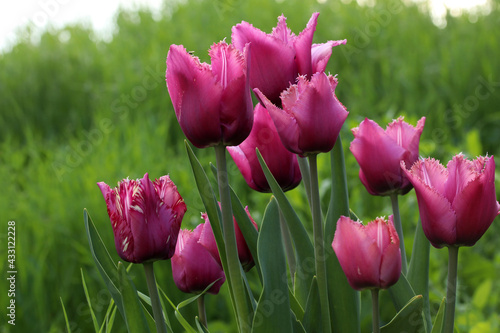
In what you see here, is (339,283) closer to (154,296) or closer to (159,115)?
(154,296)

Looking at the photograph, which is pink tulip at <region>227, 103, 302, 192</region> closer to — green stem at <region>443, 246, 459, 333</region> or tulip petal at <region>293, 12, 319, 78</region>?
tulip petal at <region>293, 12, 319, 78</region>

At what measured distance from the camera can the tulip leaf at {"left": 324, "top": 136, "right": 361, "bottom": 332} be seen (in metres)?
0.75

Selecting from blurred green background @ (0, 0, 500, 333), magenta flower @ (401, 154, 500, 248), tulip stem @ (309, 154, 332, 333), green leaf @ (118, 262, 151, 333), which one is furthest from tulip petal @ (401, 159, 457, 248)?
blurred green background @ (0, 0, 500, 333)

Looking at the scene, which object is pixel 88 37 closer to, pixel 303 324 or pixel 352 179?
pixel 352 179

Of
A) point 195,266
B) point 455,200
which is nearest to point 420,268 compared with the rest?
point 455,200

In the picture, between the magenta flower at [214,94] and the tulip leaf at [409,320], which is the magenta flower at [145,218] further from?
the tulip leaf at [409,320]

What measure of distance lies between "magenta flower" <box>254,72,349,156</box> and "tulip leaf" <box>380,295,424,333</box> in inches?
8.6

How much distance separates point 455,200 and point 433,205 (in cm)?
3

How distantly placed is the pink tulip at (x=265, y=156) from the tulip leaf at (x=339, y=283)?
5cm

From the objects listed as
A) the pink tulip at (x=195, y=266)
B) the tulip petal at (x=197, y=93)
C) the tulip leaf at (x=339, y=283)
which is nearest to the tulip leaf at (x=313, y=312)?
the tulip leaf at (x=339, y=283)

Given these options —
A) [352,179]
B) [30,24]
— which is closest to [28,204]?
[352,179]

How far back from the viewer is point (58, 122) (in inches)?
155

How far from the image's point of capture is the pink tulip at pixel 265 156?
2.48ft

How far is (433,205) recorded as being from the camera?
655 mm
